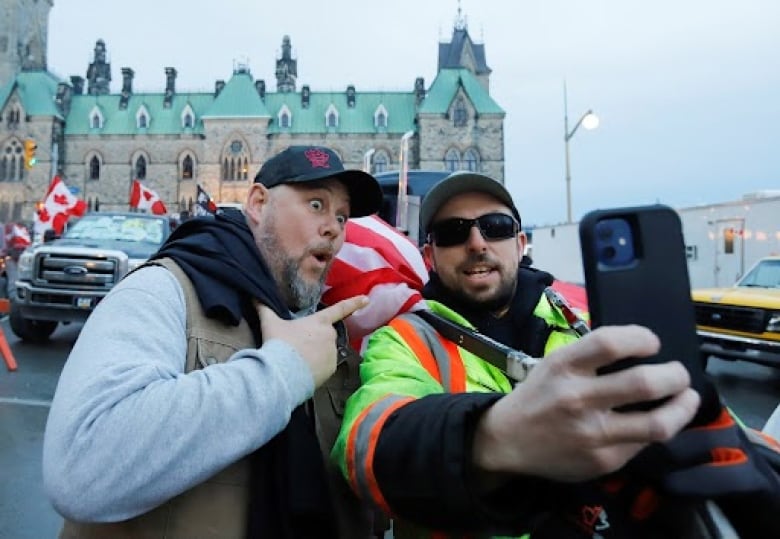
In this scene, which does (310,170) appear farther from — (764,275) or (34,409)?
(764,275)

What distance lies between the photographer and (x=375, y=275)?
2344 millimetres

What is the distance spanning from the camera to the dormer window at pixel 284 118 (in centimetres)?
4975

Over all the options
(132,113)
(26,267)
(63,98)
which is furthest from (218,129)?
(26,267)

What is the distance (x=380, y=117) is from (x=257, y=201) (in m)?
50.5

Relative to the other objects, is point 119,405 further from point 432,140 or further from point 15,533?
point 432,140

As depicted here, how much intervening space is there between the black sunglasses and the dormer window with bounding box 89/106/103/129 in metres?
56.2

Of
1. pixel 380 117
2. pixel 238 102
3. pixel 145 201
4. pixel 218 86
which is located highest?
pixel 218 86

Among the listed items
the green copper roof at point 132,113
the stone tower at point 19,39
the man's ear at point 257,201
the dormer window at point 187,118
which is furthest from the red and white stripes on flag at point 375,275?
the stone tower at point 19,39

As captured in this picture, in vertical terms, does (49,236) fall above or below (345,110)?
below

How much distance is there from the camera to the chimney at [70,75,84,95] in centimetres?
5312

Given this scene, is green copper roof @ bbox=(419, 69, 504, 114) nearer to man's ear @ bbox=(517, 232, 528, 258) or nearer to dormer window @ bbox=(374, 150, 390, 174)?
dormer window @ bbox=(374, 150, 390, 174)

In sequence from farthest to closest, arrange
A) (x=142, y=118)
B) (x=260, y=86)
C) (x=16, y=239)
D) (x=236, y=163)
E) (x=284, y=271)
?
(x=260, y=86), (x=142, y=118), (x=236, y=163), (x=16, y=239), (x=284, y=271)

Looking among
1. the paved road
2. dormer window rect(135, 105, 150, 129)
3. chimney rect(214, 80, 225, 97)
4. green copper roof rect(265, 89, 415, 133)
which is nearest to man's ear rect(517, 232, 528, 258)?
→ the paved road

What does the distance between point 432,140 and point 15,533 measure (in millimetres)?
45618
